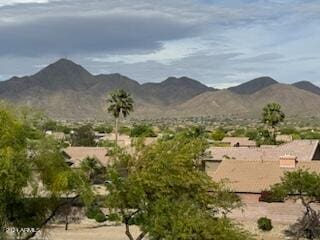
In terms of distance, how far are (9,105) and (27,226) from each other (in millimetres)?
5173

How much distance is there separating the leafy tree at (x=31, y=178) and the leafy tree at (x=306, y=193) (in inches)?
721

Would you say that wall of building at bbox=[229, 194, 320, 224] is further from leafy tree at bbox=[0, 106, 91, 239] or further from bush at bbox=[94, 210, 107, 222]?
leafy tree at bbox=[0, 106, 91, 239]

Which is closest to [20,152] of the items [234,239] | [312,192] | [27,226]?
[27,226]

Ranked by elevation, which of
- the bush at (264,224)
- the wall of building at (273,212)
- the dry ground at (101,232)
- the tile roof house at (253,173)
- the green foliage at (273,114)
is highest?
the green foliage at (273,114)

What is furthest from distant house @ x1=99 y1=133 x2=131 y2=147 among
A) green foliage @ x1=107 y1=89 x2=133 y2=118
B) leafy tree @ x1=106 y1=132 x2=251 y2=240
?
green foliage @ x1=107 y1=89 x2=133 y2=118

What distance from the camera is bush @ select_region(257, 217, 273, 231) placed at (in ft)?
150

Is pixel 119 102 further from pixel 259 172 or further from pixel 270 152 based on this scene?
pixel 259 172

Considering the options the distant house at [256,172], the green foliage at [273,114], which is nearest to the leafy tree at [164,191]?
the distant house at [256,172]

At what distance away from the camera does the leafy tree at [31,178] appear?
89.7ft

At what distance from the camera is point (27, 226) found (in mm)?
28844

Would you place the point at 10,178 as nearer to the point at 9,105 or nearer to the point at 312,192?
the point at 9,105

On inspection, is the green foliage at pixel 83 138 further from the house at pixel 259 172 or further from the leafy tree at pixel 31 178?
the leafy tree at pixel 31 178

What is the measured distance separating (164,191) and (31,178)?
18.3 ft

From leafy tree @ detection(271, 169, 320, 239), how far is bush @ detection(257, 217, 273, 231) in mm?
1751
